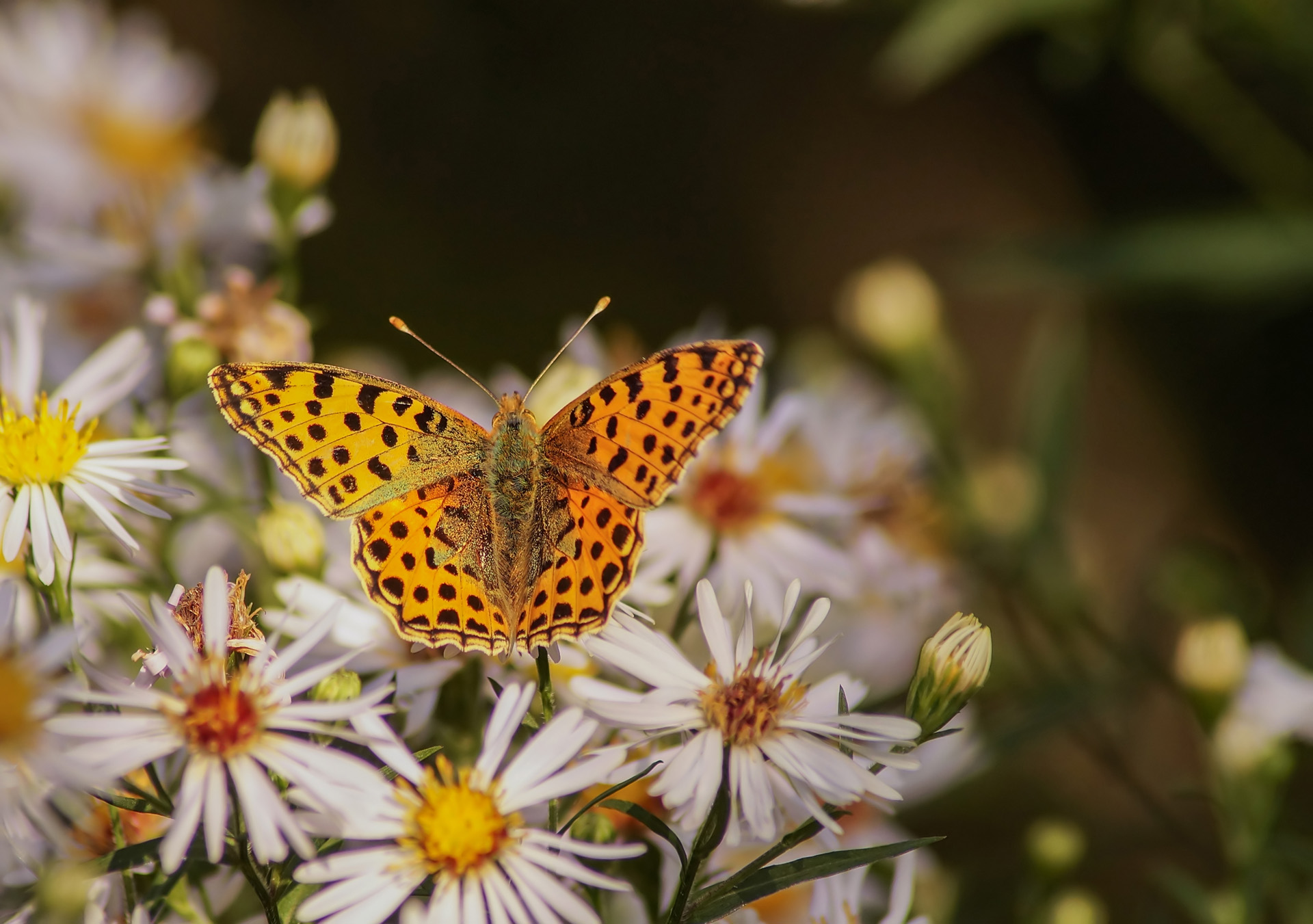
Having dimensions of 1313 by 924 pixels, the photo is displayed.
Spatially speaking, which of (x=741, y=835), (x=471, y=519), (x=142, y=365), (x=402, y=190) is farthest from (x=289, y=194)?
(x=402, y=190)

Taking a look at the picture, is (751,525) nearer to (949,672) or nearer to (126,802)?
(949,672)

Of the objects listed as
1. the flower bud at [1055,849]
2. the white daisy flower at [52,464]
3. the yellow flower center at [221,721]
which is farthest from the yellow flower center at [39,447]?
the flower bud at [1055,849]

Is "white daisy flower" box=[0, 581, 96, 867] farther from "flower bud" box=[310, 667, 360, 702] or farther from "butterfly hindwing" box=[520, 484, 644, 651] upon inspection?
"butterfly hindwing" box=[520, 484, 644, 651]

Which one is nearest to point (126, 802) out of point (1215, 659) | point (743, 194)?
point (1215, 659)

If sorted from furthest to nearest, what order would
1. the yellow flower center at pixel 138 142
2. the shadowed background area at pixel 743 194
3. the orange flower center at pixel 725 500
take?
1. the shadowed background area at pixel 743 194
2. the yellow flower center at pixel 138 142
3. the orange flower center at pixel 725 500

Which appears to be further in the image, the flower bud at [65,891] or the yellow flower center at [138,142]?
the yellow flower center at [138,142]

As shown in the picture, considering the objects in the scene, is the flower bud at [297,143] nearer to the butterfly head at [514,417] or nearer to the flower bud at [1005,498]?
the butterfly head at [514,417]

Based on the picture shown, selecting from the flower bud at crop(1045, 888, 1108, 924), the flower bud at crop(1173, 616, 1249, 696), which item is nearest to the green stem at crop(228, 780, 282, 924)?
the flower bud at crop(1045, 888, 1108, 924)
